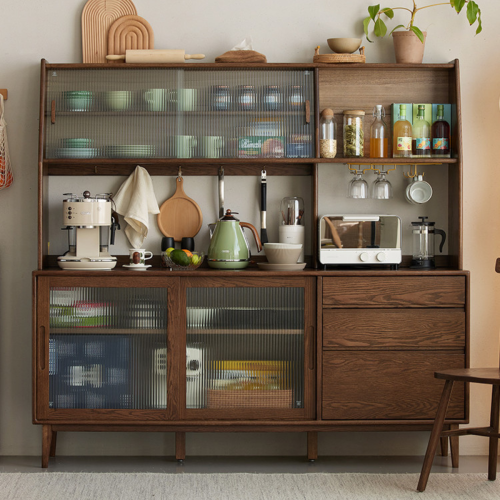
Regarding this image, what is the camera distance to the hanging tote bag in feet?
9.33

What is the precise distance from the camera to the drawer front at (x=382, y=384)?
2635mm

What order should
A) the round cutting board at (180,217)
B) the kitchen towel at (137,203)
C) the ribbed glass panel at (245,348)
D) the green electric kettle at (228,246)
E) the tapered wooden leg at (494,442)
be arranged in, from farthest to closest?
the round cutting board at (180,217), the kitchen towel at (137,203), the green electric kettle at (228,246), the ribbed glass panel at (245,348), the tapered wooden leg at (494,442)

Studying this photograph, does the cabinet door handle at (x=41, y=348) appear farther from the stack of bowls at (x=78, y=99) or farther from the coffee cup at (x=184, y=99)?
the coffee cup at (x=184, y=99)

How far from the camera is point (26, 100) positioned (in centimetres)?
296

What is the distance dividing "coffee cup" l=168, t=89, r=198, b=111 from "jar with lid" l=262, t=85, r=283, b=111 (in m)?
0.33

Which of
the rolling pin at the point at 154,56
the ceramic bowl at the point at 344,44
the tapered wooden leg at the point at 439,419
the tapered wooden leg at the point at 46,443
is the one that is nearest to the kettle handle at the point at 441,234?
the tapered wooden leg at the point at 439,419

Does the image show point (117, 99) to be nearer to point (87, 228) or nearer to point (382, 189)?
point (87, 228)

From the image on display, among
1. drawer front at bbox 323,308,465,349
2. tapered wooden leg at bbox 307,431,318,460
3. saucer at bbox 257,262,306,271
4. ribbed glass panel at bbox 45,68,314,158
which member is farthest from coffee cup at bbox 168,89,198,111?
tapered wooden leg at bbox 307,431,318,460

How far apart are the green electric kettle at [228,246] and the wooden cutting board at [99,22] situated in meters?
1.03

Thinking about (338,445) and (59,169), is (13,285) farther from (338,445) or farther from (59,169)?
(338,445)

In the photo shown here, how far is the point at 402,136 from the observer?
2871mm

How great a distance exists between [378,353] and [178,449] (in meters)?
1.07

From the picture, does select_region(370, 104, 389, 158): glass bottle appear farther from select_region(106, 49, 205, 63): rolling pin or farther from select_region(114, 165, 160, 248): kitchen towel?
select_region(114, 165, 160, 248): kitchen towel

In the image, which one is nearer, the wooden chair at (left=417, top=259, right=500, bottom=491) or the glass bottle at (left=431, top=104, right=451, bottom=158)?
the wooden chair at (left=417, top=259, right=500, bottom=491)
